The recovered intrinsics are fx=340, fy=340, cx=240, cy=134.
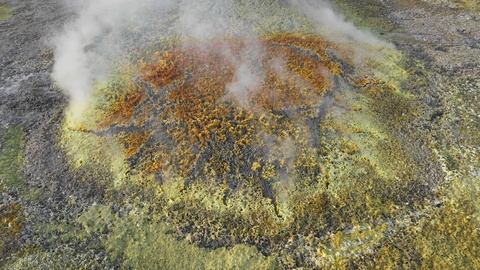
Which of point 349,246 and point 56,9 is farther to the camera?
point 56,9

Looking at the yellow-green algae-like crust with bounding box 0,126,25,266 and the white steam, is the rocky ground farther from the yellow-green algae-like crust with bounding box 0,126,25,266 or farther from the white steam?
the white steam

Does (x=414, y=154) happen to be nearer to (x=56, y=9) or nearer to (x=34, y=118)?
(x=34, y=118)

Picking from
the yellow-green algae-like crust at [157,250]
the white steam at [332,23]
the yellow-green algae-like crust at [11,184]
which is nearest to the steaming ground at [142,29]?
the white steam at [332,23]

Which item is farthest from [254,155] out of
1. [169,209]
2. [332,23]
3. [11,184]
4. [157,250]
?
[332,23]

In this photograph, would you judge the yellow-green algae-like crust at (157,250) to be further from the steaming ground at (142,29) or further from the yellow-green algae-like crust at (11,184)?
the steaming ground at (142,29)

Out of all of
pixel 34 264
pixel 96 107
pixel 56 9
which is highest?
pixel 56 9

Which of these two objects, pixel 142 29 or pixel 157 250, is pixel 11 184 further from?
pixel 142 29

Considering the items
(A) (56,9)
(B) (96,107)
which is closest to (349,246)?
(B) (96,107)

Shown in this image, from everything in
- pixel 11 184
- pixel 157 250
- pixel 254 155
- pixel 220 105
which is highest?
pixel 220 105
